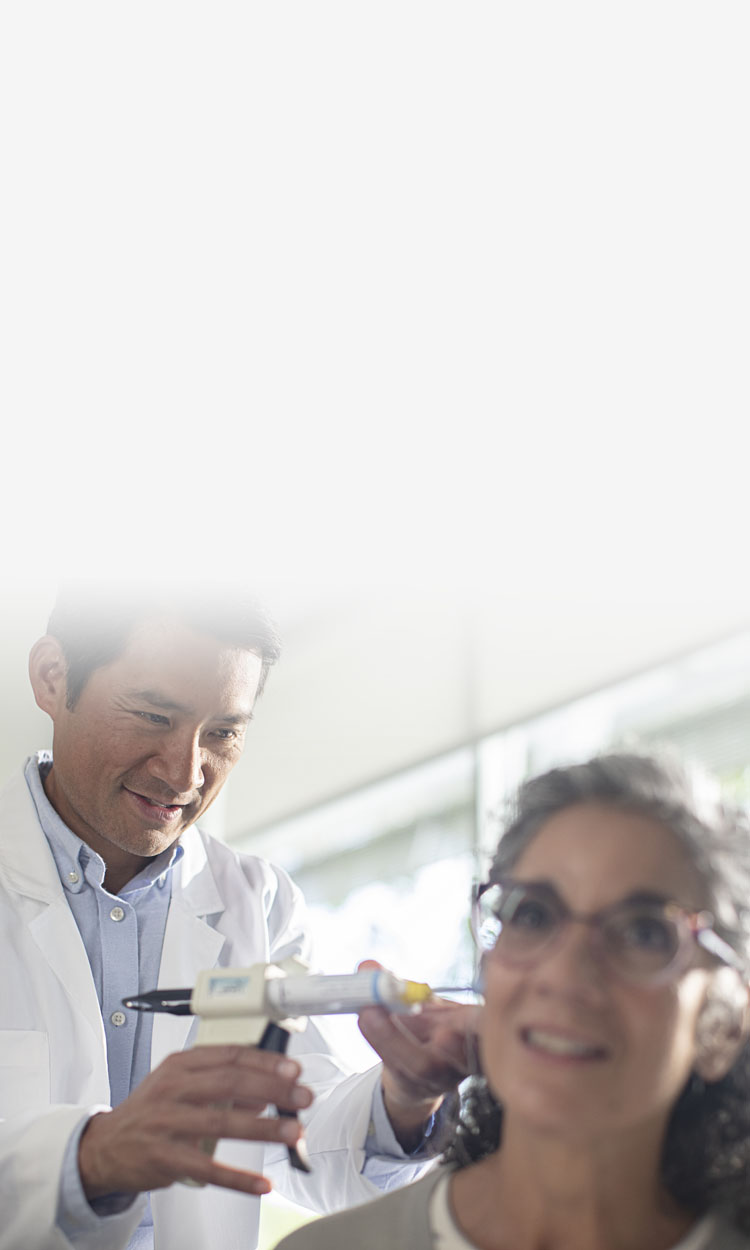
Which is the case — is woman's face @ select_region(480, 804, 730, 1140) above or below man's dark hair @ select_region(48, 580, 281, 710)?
below

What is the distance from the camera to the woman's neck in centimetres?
107

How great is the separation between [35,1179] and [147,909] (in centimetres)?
64

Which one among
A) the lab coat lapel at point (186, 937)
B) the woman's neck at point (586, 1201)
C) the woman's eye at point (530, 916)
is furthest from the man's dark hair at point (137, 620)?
the woman's neck at point (586, 1201)

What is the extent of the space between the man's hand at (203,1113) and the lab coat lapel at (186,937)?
0.55 m

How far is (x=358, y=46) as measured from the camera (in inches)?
78.8

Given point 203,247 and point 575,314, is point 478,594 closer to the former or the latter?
point 575,314

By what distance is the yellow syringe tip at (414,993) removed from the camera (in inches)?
48.6

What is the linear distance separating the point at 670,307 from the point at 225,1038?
2388mm

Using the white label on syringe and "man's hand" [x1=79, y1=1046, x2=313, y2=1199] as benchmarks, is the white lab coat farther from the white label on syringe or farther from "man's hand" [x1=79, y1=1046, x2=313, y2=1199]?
the white label on syringe

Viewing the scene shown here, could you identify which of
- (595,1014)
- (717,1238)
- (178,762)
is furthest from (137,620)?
(717,1238)

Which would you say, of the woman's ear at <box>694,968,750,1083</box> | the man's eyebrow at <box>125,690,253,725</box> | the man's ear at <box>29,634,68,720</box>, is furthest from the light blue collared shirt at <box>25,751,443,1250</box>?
the woman's ear at <box>694,968,750,1083</box>

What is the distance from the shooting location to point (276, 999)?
1.22 metres

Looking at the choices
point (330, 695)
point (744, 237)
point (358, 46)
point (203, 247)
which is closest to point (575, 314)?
point (744, 237)

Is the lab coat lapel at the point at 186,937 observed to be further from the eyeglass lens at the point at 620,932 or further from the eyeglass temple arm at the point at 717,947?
the eyeglass temple arm at the point at 717,947
